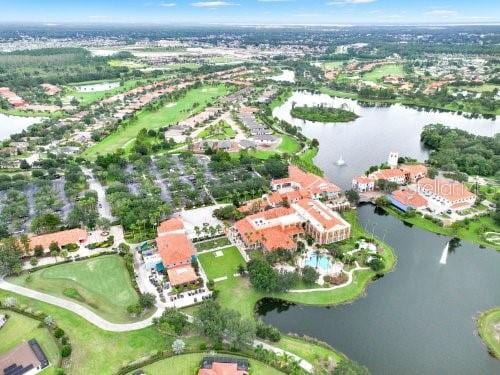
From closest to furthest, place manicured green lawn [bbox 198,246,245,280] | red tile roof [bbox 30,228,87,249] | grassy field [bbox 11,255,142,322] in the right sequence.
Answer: grassy field [bbox 11,255,142,322]
manicured green lawn [bbox 198,246,245,280]
red tile roof [bbox 30,228,87,249]

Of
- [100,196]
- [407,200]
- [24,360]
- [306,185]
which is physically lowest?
[407,200]

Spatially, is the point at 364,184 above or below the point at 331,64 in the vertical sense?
below

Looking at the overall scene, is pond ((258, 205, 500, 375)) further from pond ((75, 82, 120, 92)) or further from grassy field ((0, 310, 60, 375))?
pond ((75, 82, 120, 92))

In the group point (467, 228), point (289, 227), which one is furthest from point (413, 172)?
point (289, 227)

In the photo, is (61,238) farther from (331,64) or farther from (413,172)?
(331,64)

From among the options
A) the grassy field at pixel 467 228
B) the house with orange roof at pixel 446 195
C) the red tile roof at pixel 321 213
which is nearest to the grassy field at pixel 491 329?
the grassy field at pixel 467 228

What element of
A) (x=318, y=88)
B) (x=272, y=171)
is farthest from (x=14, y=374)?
(x=318, y=88)

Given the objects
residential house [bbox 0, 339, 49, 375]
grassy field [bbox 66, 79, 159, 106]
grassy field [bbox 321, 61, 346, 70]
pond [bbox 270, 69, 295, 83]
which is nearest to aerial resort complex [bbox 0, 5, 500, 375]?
residential house [bbox 0, 339, 49, 375]
